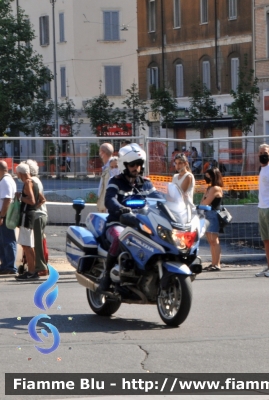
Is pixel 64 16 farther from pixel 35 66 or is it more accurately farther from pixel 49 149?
pixel 49 149

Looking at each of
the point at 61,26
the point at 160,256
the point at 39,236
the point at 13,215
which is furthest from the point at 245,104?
the point at 160,256

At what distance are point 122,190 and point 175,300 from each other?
4.12ft

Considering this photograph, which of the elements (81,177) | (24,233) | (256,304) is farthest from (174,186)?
(81,177)

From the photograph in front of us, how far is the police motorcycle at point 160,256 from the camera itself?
344 inches

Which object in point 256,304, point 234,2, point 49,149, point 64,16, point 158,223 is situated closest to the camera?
point 158,223

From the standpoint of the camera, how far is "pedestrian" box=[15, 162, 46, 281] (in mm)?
13047

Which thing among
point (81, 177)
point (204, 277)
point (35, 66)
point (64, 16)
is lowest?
point (204, 277)

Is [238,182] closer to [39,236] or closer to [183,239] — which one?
[39,236]

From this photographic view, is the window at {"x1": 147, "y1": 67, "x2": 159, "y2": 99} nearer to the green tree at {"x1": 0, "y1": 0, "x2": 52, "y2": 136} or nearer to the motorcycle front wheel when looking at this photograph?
the green tree at {"x1": 0, "y1": 0, "x2": 52, "y2": 136}

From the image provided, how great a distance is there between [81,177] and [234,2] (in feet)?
104

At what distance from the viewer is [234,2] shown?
157 ft

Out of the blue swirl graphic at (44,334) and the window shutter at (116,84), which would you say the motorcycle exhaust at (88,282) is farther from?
the window shutter at (116,84)

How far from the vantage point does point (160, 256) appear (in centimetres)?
893

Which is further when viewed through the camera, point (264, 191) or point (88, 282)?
point (264, 191)
